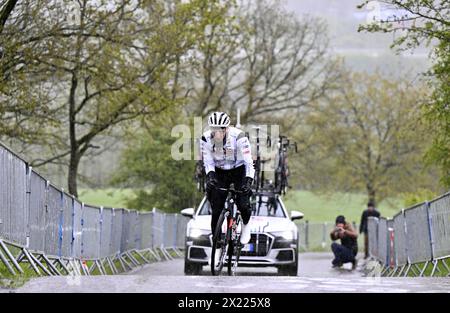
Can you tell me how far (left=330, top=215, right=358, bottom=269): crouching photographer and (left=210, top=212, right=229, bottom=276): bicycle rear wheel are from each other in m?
13.1

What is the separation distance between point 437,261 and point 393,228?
21.6ft

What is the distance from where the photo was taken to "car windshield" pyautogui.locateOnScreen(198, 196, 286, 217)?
65.5 feet

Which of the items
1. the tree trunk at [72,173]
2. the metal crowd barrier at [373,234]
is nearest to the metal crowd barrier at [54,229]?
the tree trunk at [72,173]

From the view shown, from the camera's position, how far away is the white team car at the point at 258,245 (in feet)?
60.8

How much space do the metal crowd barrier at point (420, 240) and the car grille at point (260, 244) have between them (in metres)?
2.92

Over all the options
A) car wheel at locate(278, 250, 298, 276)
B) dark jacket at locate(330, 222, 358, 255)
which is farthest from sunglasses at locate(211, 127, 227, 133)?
dark jacket at locate(330, 222, 358, 255)

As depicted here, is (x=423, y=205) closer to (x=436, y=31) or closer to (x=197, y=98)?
(x=436, y=31)

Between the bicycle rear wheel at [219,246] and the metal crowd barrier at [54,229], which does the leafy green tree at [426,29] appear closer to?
the metal crowd barrier at [54,229]

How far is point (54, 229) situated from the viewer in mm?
16125

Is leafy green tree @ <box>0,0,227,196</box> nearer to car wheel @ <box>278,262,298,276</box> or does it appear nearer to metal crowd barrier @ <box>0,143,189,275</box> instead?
metal crowd barrier @ <box>0,143,189,275</box>

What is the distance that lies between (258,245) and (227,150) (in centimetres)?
576

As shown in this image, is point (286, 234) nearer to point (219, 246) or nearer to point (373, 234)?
point (219, 246)
